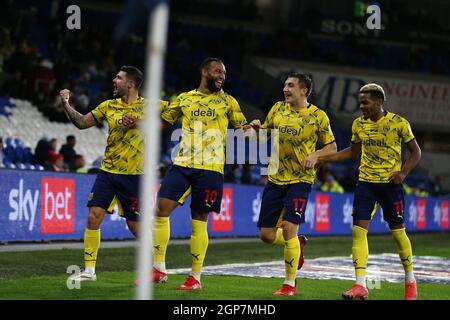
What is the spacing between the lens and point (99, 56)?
96.0ft

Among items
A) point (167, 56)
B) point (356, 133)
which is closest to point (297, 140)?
point (356, 133)

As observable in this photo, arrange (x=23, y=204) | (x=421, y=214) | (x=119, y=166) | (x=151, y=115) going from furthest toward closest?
(x=421, y=214) < (x=23, y=204) < (x=119, y=166) < (x=151, y=115)

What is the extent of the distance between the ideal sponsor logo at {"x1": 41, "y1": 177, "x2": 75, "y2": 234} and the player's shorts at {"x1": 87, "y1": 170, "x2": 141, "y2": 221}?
635cm

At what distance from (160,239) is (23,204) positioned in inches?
264

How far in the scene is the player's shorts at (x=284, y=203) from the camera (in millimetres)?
10172

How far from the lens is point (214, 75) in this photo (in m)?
10.4

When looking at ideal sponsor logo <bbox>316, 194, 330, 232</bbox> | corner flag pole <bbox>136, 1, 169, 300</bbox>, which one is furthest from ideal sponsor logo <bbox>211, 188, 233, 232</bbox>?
corner flag pole <bbox>136, 1, 169, 300</bbox>

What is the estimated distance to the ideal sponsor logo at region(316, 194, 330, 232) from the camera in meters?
26.4

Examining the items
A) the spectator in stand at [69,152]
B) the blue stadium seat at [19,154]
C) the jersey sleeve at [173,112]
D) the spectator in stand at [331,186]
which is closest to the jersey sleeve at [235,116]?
the jersey sleeve at [173,112]

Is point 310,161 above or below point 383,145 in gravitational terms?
below

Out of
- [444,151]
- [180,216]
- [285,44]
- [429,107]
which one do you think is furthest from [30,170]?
[444,151]

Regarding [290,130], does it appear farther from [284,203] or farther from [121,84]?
[121,84]

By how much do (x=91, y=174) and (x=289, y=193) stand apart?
9074mm

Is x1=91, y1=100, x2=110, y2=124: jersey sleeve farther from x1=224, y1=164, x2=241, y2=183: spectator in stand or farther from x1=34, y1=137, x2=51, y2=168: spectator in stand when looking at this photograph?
x1=224, y1=164, x2=241, y2=183: spectator in stand
